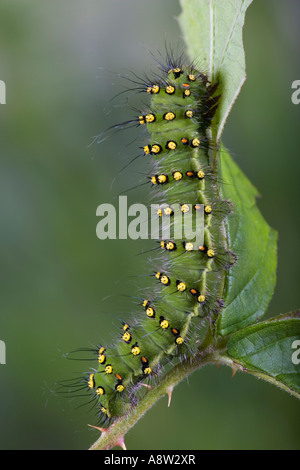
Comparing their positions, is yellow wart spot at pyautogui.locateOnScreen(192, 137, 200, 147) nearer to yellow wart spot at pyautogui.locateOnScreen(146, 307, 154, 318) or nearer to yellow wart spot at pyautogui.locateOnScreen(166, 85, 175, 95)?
yellow wart spot at pyautogui.locateOnScreen(166, 85, 175, 95)

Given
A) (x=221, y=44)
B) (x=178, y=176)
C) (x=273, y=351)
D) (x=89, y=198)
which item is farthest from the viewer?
(x=89, y=198)

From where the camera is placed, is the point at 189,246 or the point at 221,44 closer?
the point at 221,44

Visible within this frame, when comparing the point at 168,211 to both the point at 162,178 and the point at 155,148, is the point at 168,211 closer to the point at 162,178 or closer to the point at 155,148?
the point at 162,178

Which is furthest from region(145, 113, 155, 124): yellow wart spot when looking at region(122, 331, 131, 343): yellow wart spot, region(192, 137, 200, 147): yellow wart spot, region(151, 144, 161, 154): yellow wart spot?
region(122, 331, 131, 343): yellow wart spot

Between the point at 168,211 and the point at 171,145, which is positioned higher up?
the point at 171,145

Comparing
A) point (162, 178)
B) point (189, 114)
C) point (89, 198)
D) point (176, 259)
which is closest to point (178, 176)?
point (162, 178)

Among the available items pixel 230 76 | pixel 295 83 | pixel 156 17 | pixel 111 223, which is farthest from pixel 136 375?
pixel 156 17

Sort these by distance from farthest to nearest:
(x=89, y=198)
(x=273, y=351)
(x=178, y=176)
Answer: (x=89, y=198)
(x=178, y=176)
(x=273, y=351)
